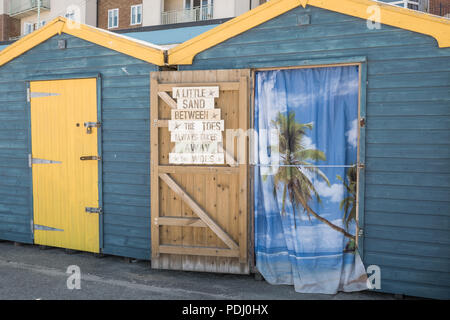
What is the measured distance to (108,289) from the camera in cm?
495

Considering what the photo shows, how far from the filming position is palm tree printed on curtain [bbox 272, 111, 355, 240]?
16.5ft

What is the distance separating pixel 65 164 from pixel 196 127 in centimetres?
225

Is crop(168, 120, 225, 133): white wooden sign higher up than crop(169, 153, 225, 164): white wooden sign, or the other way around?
crop(168, 120, 225, 133): white wooden sign

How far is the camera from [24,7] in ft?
94.5

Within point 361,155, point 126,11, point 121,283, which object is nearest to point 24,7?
point 126,11

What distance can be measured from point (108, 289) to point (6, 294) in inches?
42.6

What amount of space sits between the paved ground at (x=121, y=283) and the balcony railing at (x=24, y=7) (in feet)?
85.6

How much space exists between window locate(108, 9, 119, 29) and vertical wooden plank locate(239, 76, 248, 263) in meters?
22.0

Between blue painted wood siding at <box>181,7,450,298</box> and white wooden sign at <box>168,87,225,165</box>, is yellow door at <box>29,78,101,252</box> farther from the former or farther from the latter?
blue painted wood siding at <box>181,7,450,298</box>

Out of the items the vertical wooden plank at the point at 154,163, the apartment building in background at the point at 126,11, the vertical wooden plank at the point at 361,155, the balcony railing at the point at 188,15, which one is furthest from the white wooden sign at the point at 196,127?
the balcony railing at the point at 188,15

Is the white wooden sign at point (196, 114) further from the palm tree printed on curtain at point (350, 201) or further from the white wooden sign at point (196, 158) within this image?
the palm tree printed on curtain at point (350, 201)

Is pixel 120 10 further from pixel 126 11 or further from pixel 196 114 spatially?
pixel 196 114

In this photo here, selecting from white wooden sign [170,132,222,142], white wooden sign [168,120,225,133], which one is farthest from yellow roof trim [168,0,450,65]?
white wooden sign [170,132,222,142]
